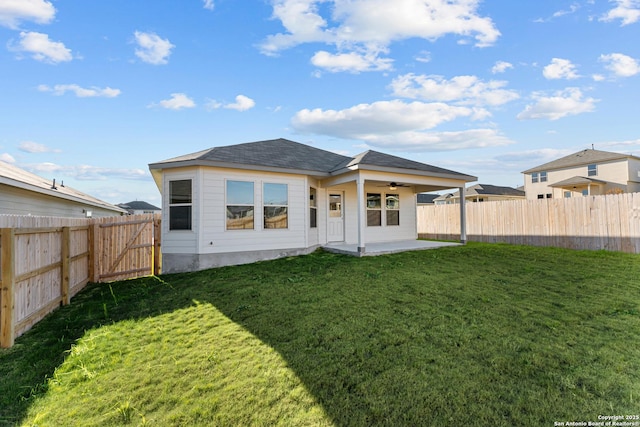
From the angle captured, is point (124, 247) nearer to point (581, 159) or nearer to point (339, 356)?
point (339, 356)

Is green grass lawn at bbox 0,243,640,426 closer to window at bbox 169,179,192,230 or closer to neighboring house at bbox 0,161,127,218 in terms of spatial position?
window at bbox 169,179,192,230

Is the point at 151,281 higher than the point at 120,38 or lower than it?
lower

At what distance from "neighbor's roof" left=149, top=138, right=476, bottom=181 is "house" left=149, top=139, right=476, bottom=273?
33 millimetres

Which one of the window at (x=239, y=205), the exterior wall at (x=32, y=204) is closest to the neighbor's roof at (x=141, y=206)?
the exterior wall at (x=32, y=204)

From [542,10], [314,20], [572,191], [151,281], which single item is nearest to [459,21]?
[542,10]

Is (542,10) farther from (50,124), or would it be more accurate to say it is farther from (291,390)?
(50,124)

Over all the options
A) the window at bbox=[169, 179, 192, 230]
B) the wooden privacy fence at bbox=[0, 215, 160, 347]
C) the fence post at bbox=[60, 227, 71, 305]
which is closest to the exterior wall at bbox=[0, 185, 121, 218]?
the wooden privacy fence at bbox=[0, 215, 160, 347]

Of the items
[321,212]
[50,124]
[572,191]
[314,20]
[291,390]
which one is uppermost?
[314,20]

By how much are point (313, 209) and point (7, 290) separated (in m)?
8.00

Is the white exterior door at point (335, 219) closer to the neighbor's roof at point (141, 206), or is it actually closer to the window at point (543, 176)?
the window at point (543, 176)

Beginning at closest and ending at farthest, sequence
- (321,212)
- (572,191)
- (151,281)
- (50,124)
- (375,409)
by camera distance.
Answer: (375,409), (151,281), (321,212), (50,124), (572,191)

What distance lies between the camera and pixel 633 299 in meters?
5.08

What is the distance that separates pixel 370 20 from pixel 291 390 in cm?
984

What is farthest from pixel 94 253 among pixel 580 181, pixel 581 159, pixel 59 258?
pixel 581 159
